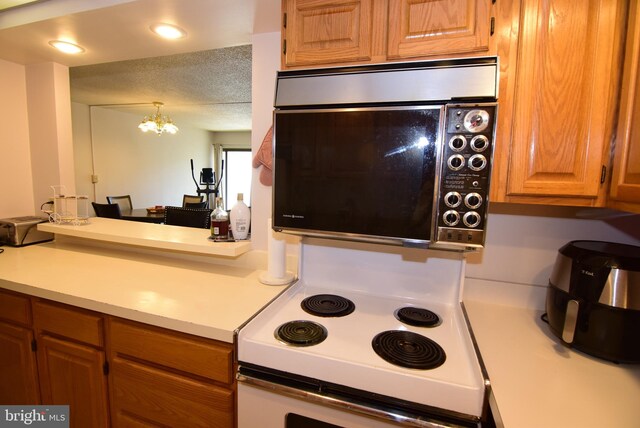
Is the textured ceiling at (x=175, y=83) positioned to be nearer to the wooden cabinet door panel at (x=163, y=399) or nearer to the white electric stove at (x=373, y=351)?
the white electric stove at (x=373, y=351)

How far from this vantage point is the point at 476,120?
0.82 metres

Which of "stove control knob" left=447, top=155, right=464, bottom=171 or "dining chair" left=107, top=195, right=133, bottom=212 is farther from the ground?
"stove control knob" left=447, top=155, right=464, bottom=171

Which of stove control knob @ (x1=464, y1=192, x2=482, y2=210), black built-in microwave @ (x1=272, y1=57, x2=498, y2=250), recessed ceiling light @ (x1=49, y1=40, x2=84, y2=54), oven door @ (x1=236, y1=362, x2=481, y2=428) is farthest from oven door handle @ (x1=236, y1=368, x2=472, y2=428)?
recessed ceiling light @ (x1=49, y1=40, x2=84, y2=54)

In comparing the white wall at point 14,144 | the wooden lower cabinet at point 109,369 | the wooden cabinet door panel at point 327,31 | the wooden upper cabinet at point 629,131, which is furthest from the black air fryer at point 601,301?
the white wall at point 14,144

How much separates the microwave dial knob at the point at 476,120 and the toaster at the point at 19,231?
8.07ft

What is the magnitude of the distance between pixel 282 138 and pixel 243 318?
63cm

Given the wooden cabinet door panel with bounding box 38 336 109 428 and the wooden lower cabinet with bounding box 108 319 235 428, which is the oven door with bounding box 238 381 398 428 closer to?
the wooden lower cabinet with bounding box 108 319 235 428

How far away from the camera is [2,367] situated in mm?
1415

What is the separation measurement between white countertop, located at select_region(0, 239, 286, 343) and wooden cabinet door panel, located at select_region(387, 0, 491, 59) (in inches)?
40.3

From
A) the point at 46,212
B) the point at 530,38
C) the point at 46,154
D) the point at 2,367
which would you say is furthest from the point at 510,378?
the point at 46,154

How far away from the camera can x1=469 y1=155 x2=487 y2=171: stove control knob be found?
826 mm

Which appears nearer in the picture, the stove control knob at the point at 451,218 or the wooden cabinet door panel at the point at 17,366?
the stove control knob at the point at 451,218

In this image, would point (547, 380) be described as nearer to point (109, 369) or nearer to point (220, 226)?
point (220, 226)

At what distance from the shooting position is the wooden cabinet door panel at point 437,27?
0.86 m
